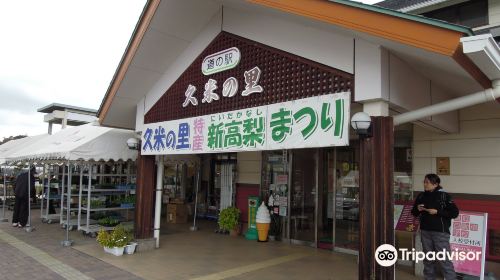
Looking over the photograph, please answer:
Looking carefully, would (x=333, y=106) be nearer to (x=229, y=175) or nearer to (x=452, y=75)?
(x=452, y=75)

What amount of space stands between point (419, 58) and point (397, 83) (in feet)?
1.26

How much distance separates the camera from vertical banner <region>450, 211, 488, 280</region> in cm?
580

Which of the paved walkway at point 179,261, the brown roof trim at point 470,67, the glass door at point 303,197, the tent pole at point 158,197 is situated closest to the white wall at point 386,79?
the brown roof trim at point 470,67

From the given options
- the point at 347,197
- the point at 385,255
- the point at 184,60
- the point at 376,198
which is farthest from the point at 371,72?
the point at 347,197

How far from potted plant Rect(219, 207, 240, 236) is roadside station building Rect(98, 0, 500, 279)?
55 cm

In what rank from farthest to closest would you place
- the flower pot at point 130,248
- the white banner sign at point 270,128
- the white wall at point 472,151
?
the flower pot at point 130,248 → the white wall at point 472,151 → the white banner sign at point 270,128

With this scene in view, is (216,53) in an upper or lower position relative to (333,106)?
upper

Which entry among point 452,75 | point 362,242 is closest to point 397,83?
point 452,75

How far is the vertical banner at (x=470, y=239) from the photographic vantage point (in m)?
5.80

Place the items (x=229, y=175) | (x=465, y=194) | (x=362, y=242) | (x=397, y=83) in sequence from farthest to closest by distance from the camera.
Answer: (x=229, y=175), (x=465, y=194), (x=397, y=83), (x=362, y=242)

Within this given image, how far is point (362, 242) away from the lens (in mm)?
4520

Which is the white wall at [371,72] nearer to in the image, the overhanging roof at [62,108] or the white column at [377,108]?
the white column at [377,108]

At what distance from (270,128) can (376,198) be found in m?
1.76

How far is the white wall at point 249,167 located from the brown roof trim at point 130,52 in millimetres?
3922
